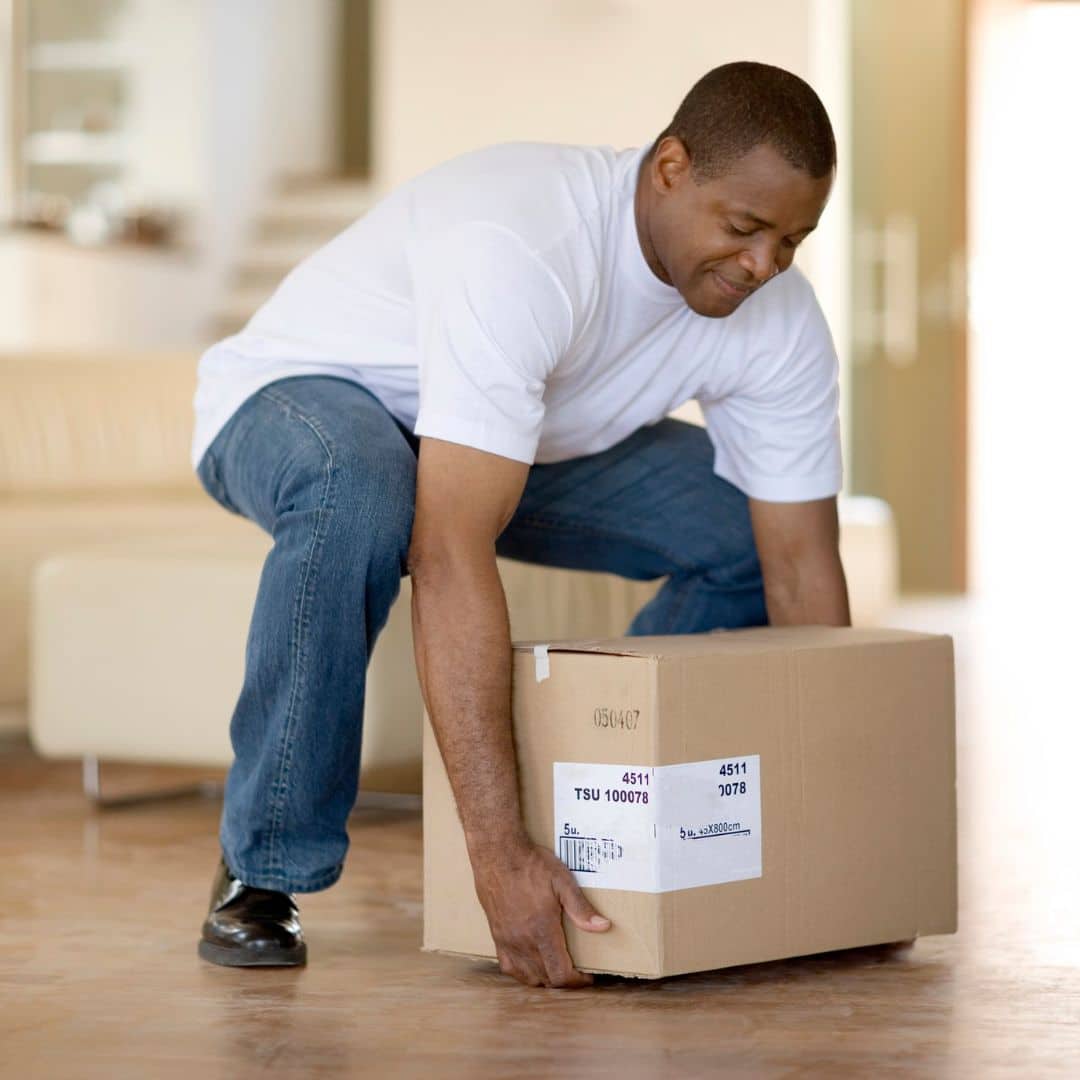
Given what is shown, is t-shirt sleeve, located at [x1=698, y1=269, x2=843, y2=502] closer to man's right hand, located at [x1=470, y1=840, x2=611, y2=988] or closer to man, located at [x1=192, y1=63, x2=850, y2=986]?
man, located at [x1=192, y1=63, x2=850, y2=986]

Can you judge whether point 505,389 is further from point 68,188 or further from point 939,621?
point 68,188

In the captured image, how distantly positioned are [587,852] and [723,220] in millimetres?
549

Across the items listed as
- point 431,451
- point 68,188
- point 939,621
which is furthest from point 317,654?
point 68,188

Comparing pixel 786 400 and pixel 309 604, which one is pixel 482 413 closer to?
pixel 309 604

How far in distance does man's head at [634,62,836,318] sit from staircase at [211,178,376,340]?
18.7 feet

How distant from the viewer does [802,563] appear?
1.93m

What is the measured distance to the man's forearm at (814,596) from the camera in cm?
191

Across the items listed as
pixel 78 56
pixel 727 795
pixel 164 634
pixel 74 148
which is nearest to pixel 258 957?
pixel 727 795

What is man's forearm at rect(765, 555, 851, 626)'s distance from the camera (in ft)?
6.27

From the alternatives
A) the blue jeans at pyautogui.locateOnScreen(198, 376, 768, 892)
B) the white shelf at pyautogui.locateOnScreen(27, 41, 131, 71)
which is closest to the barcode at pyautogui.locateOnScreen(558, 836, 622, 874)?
the blue jeans at pyautogui.locateOnScreen(198, 376, 768, 892)

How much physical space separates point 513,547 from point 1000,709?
1791 mm

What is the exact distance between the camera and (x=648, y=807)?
5.07 ft

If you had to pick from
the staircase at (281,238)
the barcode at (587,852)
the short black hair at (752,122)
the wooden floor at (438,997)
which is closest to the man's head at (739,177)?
the short black hair at (752,122)

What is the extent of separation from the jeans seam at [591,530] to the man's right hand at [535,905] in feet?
1.65
